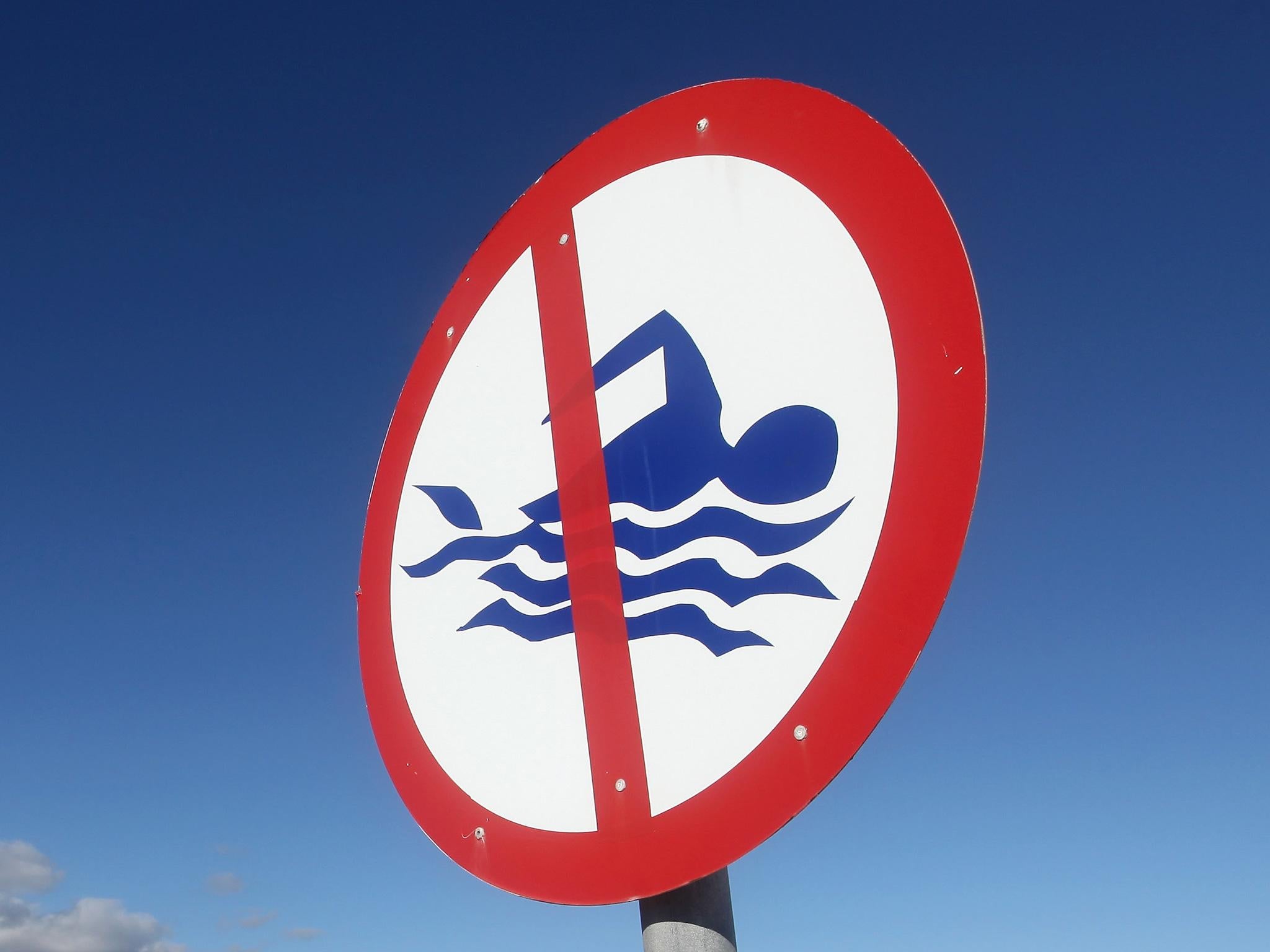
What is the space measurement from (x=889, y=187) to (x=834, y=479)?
341 millimetres

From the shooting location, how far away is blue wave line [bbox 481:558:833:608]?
3.39 ft

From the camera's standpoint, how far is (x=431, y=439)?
1.57m

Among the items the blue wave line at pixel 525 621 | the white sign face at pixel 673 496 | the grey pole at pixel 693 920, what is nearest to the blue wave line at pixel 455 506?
the white sign face at pixel 673 496

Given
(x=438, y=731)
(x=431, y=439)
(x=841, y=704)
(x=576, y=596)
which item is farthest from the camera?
(x=431, y=439)

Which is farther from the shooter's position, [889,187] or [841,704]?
[889,187]

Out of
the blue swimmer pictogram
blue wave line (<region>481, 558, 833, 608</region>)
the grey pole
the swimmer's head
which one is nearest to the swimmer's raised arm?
the blue swimmer pictogram

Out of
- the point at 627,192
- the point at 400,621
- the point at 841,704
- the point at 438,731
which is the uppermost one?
the point at 627,192

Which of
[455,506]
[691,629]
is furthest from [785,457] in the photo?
[455,506]

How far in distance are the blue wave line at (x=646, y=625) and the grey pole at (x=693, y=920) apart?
24 centimetres

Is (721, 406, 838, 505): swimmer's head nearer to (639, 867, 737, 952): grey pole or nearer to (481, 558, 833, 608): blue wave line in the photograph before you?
(481, 558, 833, 608): blue wave line

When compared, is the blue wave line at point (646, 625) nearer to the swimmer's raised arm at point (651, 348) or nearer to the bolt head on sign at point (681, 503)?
the bolt head on sign at point (681, 503)

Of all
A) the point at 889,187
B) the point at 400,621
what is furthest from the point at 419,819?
the point at 889,187

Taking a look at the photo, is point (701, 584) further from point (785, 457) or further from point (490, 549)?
point (490, 549)

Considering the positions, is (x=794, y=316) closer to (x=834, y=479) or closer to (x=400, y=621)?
(x=834, y=479)
